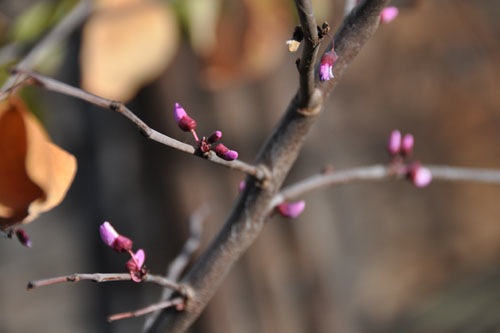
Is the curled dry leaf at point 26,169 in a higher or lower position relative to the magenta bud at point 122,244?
higher

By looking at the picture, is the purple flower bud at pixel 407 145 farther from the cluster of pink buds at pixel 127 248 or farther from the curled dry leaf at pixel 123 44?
the curled dry leaf at pixel 123 44

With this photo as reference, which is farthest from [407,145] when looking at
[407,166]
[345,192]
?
[345,192]

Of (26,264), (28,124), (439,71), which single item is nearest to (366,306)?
(439,71)

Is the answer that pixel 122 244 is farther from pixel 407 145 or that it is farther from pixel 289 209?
pixel 407 145

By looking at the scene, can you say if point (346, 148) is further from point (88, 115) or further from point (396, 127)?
point (88, 115)

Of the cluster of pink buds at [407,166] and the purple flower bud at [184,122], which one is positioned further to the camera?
the cluster of pink buds at [407,166]

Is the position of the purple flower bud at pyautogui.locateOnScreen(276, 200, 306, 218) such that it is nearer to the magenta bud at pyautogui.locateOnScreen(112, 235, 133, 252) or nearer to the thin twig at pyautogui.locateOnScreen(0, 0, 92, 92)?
the magenta bud at pyautogui.locateOnScreen(112, 235, 133, 252)

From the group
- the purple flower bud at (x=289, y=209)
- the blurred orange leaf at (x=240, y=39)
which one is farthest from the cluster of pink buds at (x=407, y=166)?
the blurred orange leaf at (x=240, y=39)
